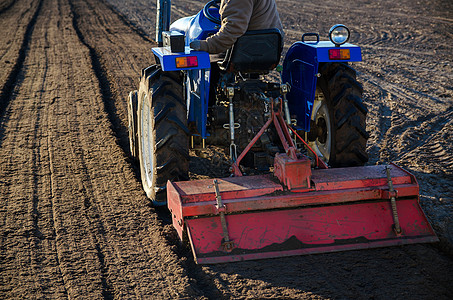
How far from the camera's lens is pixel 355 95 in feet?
14.0

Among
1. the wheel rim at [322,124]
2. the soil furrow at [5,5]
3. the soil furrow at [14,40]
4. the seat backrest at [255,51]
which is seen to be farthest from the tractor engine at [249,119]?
the soil furrow at [5,5]

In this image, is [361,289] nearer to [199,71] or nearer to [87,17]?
[199,71]

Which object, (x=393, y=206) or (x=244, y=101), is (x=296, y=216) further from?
(x=244, y=101)

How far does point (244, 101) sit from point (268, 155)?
0.50 meters

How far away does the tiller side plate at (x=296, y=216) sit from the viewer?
11.2 ft

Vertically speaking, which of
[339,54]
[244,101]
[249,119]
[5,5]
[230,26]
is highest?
[5,5]

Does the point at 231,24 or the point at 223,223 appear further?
the point at 231,24

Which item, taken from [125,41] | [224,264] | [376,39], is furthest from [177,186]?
[125,41]

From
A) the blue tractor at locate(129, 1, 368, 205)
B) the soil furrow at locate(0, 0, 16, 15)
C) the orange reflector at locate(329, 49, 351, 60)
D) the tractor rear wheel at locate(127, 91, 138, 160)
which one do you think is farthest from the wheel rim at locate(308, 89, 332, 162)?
the soil furrow at locate(0, 0, 16, 15)

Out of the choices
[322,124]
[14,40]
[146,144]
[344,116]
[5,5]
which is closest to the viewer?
[344,116]

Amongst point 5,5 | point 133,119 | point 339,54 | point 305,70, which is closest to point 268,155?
point 305,70

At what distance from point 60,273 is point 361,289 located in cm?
188

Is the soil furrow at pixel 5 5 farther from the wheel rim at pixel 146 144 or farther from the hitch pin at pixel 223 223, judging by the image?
the hitch pin at pixel 223 223

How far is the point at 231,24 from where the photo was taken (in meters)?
3.86
